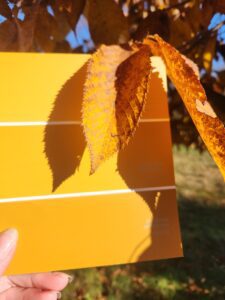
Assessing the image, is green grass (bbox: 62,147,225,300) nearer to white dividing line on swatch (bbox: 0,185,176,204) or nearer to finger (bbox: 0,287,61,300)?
finger (bbox: 0,287,61,300)

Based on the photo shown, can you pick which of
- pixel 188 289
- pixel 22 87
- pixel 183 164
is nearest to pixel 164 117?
pixel 22 87

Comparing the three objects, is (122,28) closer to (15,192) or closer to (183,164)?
(15,192)

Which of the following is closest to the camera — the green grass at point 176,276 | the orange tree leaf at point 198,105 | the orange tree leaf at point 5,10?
the orange tree leaf at point 198,105

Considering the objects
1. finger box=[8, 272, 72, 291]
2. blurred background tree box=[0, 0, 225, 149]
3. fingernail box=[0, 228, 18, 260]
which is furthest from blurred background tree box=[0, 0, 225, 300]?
finger box=[8, 272, 72, 291]

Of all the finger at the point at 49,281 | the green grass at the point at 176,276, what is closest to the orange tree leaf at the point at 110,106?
the finger at the point at 49,281

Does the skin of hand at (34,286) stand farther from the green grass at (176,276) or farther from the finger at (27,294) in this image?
the green grass at (176,276)
